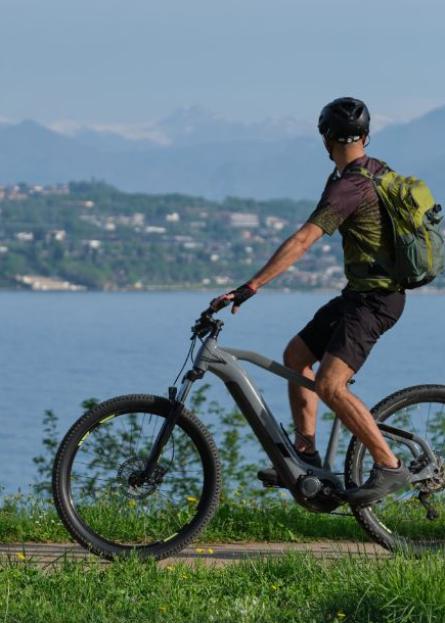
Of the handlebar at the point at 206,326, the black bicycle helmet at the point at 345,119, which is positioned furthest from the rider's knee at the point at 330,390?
the black bicycle helmet at the point at 345,119

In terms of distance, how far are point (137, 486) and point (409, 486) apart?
129cm

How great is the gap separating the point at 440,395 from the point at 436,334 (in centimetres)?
10763

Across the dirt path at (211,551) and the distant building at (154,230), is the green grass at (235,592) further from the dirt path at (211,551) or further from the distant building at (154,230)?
the distant building at (154,230)

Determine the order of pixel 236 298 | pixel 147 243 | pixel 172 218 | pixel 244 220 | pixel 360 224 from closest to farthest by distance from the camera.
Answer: pixel 236 298 → pixel 360 224 → pixel 147 243 → pixel 172 218 → pixel 244 220

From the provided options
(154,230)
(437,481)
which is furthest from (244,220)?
(437,481)

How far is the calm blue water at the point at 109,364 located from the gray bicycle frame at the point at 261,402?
1312cm

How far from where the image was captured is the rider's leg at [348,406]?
6.61 metres

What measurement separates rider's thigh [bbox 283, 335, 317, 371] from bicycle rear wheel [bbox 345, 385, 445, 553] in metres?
0.39

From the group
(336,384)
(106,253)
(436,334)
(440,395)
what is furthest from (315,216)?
(106,253)

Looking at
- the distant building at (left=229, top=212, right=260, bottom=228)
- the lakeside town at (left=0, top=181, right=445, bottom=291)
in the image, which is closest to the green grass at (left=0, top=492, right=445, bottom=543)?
the lakeside town at (left=0, top=181, right=445, bottom=291)

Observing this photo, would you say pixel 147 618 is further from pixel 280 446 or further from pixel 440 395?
pixel 440 395

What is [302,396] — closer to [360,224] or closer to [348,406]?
[348,406]

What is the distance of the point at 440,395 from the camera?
23.2 ft

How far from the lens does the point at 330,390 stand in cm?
661
